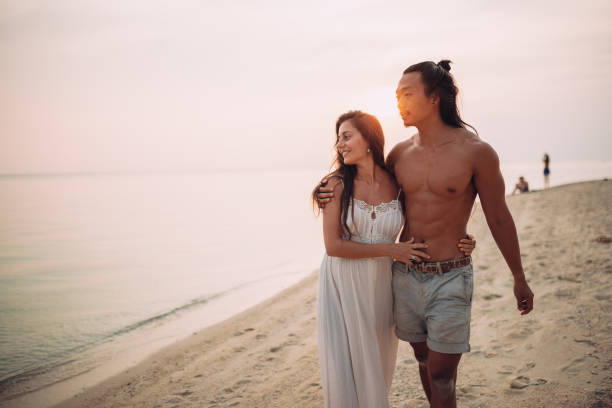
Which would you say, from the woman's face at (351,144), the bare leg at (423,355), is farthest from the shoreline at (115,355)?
the woman's face at (351,144)

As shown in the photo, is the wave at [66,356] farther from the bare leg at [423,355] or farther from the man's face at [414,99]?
the man's face at [414,99]

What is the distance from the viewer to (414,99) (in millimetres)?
2773

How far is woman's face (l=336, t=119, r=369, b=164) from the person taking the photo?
291 cm

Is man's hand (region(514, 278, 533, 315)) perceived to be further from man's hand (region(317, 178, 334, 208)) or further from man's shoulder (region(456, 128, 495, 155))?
man's hand (region(317, 178, 334, 208))

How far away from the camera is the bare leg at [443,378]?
2580mm

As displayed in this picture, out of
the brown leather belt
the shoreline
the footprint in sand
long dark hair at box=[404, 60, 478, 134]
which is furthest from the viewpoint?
the shoreline

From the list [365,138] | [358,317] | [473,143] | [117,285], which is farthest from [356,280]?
[117,285]

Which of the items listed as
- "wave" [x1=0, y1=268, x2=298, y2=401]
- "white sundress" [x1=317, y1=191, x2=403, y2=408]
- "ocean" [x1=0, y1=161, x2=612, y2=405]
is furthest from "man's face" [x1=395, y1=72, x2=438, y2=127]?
"wave" [x1=0, y1=268, x2=298, y2=401]

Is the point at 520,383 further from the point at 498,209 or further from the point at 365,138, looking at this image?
the point at 365,138

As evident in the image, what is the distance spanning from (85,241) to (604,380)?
1896cm

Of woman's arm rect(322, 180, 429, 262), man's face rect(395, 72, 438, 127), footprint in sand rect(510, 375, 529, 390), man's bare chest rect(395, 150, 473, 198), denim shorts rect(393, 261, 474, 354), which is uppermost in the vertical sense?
man's face rect(395, 72, 438, 127)

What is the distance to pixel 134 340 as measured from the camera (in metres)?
7.25

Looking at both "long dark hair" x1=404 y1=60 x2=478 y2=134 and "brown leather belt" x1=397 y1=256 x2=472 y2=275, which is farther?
"long dark hair" x1=404 y1=60 x2=478 y2=134

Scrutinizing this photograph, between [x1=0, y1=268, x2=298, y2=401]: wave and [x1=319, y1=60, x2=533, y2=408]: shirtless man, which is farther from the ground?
[x1=319, y1=60, x2=533, y2=408]: shirtless man
